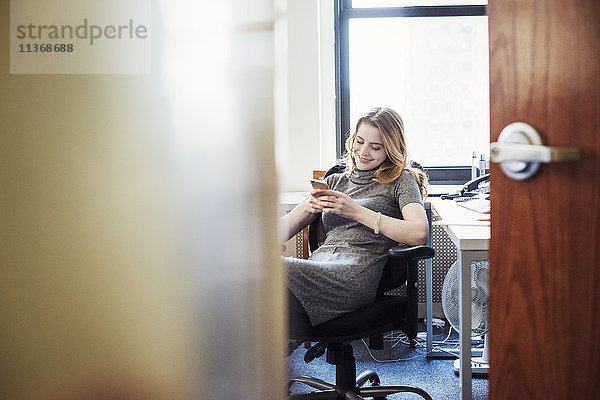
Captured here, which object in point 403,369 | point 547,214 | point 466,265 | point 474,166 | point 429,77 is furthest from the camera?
point 429,77

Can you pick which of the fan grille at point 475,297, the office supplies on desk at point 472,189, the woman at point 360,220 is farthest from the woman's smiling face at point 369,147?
the office supplies on desk at point 472,189

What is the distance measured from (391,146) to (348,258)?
16.4 inches

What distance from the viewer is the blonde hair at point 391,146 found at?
2.24 metres

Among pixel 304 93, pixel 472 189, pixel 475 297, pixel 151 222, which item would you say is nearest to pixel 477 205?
pixel 475 297

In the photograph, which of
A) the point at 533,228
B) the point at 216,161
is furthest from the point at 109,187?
the point at 533,228

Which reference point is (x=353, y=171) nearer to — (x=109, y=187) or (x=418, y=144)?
(x=418, y=144)

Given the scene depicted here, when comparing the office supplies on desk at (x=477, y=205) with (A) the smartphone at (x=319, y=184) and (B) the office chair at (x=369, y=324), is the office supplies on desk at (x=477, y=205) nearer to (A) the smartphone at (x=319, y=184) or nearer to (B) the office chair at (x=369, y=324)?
(B) the office chair at (x=369, y=324)

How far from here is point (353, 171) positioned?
2.37 meters

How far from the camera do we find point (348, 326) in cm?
192

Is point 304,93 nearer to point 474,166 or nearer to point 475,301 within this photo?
point 474,166

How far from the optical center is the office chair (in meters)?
1.92

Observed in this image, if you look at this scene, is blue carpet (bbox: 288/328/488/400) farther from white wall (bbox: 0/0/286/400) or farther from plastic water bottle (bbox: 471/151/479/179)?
white wall (bbox: 0/0/286/400)

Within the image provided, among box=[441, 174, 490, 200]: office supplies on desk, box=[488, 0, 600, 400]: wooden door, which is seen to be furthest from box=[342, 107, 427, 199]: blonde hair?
box=[488, 0, 600, 400]: wooden door

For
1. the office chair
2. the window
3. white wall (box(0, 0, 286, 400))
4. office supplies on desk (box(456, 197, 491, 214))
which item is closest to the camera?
white wall (box(0, 0, 286, 400))
